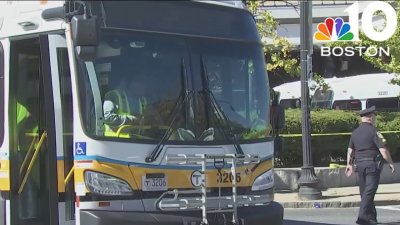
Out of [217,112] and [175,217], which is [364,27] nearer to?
[217,112]

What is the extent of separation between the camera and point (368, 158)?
9.78m

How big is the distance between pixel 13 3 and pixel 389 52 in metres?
16.6

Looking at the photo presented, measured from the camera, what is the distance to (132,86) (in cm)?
634

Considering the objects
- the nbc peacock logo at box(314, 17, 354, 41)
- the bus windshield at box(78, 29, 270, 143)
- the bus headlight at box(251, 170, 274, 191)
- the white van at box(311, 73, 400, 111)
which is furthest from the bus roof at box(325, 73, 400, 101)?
the bus windshield at box(78, 29, 270, 143)

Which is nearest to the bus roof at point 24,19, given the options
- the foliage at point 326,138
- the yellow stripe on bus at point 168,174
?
the yellow stripe on bus at point 168,174

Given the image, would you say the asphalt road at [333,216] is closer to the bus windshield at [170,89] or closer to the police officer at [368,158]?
the police officer at [368,158]

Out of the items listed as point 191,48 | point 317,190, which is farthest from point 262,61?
point 317,190

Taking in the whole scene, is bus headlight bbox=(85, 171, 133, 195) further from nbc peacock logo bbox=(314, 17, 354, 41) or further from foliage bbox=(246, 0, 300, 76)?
nbc peacock logo bbox=(314, 17, 354, 41)

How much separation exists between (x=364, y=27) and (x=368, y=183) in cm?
1341

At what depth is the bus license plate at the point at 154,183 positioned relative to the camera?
246 inches

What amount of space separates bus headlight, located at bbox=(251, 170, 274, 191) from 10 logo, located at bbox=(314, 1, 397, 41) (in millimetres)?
14543

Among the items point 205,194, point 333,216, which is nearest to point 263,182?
point 205,194

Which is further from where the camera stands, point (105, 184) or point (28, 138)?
point (28, 138)

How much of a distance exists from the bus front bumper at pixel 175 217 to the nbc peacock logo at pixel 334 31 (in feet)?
54.4
